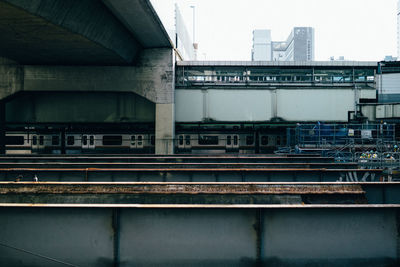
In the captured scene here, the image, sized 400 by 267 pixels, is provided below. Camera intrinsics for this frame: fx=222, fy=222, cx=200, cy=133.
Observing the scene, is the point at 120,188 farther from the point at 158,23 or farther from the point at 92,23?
the point at 158,23

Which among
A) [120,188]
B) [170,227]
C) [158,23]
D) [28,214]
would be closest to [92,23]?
[158,23]

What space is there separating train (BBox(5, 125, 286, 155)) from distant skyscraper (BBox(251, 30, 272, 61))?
10269 centimetres

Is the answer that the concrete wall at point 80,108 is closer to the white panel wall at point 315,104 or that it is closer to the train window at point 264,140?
the train window at point 264,140

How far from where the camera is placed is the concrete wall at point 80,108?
25031mm

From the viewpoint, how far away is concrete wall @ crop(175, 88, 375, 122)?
22.8 metres

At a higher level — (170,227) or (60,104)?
(60,104)

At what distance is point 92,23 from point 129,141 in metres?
13.7

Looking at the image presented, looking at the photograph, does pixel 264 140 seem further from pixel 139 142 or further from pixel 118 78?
pixel 118 78

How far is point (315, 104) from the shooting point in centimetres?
2294

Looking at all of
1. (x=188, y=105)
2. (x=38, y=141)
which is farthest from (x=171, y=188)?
(x=38, y=141)

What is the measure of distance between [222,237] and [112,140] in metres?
23.7

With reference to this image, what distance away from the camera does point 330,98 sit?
75.2 ft

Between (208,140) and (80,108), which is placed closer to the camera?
(208,140)

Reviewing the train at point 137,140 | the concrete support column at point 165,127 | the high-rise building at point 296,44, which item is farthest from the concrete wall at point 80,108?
the high-rise building at point 296,44
